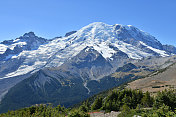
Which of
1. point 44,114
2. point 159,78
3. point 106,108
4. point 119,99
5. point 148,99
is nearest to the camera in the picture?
point 44,114

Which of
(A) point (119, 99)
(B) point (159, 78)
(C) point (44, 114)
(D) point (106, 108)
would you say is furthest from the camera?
(B) point (159, 78)

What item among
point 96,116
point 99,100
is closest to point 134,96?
point 99,100

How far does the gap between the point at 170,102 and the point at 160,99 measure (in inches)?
117

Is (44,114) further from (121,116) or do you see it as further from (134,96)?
(134,96)

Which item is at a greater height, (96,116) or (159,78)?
(159,78)

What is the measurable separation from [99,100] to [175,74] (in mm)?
154441

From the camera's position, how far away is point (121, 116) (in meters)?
39.8

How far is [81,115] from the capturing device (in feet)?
124

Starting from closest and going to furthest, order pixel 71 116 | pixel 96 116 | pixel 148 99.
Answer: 1. pixel 71 116
2. pixel 96 116
3. pixel 148 99

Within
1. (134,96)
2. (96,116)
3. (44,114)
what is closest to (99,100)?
(134,96)

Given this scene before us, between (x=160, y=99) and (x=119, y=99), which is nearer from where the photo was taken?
(x=160, y=99)

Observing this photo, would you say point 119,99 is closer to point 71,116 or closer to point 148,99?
point 148,99

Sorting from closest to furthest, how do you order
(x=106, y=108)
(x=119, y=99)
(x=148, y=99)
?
(x=106, y=108), (x=148, y=99), (x=119, y=99)

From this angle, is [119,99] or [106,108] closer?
[106,108]
